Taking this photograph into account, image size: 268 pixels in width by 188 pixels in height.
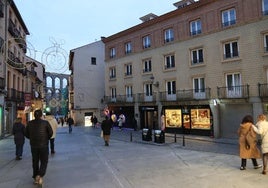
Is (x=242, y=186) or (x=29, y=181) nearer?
(x=242, y=186)

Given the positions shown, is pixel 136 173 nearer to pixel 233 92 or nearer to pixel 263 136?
pixel 263 136

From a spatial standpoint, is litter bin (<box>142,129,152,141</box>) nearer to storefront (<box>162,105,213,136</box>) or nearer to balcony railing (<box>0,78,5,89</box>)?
storefront (<box>162,105,213,136</box>)

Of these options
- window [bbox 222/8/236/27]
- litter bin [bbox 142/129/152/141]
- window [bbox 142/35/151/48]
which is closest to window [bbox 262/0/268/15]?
window [bbox 222/8/236/27]

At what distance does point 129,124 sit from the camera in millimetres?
32719

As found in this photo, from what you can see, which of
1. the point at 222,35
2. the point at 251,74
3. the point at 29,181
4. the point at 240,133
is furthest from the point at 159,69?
the point at 29,181

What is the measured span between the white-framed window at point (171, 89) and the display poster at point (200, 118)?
2502 millimetres

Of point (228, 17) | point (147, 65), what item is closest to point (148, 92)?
point (147, 65)

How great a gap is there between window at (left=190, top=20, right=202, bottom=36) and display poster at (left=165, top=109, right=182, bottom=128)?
23.0 feet

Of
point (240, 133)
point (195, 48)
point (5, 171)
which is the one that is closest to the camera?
point (240, 133)

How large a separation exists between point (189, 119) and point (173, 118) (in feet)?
6.51

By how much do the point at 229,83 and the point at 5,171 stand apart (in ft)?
57.0

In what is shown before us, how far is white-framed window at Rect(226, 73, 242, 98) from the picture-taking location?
2101 cm

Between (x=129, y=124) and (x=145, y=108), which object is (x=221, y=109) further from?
(x=129, y=124)

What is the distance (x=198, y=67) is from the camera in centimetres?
2417
